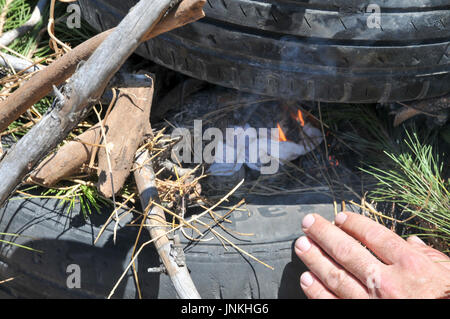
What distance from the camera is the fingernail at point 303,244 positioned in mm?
1442

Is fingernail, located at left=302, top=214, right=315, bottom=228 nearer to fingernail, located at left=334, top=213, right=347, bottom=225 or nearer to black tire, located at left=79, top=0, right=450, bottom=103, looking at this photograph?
fingernail, located at left=334, top=213, right=347, bottom=225

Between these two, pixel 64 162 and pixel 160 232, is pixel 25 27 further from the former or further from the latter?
pixel 160 232

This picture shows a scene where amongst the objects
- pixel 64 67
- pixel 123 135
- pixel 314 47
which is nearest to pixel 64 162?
pixel 123 135

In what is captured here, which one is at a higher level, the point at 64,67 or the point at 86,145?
the point at 64,67

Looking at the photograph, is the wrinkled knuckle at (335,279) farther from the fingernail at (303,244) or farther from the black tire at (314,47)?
the black tire at (314,47)

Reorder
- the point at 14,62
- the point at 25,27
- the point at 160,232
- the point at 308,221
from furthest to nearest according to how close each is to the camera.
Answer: the point at 25,27 → the point at 14,62 → the point at 308,221 → the point at 160,232

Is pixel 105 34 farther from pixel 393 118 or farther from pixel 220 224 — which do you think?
pixel 393 118

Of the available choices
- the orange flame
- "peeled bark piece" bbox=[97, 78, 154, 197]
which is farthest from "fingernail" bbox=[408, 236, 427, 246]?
"peeled bark piece" bbox=[97, 78, 154, 197]

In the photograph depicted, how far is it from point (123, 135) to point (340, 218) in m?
0.72

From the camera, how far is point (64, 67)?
4.14ft

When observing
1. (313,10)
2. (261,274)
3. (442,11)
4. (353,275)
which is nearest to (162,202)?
(261,274)

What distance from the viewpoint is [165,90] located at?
186cm

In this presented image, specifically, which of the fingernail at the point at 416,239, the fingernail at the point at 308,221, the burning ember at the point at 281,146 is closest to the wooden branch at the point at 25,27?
the burning ember at the point at 281,146

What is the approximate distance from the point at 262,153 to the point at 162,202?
0.42m
